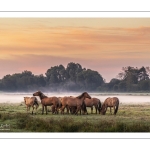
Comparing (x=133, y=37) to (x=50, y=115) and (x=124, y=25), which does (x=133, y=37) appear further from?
(x=50, y=115)

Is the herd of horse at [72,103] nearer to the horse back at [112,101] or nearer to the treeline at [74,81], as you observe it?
the horse back at [112,101]

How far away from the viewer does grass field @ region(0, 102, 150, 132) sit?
34.6m

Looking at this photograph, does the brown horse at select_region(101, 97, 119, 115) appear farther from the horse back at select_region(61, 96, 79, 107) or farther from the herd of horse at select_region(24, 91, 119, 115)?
the horse back at select_region(61, 96, 79, 107)

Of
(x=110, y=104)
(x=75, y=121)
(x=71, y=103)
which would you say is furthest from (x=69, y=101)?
(x=110, y=104)

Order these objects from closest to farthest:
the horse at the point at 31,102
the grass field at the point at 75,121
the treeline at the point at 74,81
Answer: the grass field at the point at 75,121, the treeline at the point at 74,81, the horse at the point at 31,102

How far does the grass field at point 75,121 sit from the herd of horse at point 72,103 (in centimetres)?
32

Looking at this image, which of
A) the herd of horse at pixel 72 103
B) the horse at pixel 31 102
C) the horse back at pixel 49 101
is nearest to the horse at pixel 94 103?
the herd of horse at pixel 72 103

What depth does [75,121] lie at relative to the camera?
3494cm

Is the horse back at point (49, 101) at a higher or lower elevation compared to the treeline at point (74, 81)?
lower

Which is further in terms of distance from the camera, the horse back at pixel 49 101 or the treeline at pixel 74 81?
the horse back at pixel 49 101

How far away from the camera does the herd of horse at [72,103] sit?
1427 inches

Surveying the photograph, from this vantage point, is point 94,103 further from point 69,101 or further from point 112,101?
point 69,101

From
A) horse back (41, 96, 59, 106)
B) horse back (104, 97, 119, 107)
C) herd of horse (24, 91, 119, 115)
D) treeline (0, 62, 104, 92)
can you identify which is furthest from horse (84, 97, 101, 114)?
horse back (41, 96, 59, 106)
